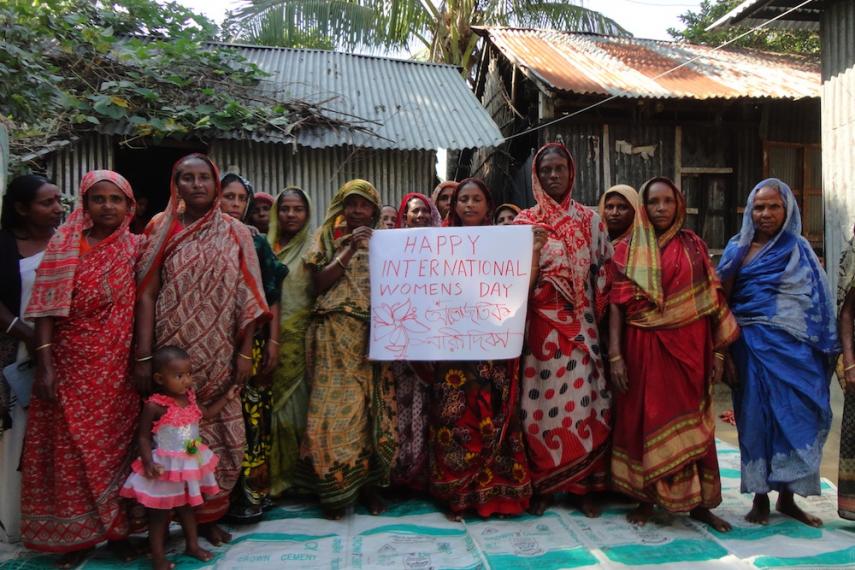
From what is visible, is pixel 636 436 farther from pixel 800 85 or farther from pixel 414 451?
pixel 800 85

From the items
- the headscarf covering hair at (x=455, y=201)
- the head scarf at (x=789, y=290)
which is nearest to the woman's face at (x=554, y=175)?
the headscarf covering hair at (x=455, y=201)

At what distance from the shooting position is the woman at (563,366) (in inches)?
123

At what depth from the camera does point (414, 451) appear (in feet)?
10.8

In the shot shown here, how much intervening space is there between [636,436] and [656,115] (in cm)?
659

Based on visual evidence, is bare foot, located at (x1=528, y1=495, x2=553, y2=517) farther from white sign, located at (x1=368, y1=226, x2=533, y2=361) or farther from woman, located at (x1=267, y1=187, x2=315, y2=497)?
woman, located at (x1=267, y1=187, x2=315, y2=497)

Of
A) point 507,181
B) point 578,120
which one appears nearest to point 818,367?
point 578,120

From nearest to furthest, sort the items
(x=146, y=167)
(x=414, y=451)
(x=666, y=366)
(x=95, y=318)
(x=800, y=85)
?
(x=95, y=318) → (x=666, y=366) → (x=414, y=451) → (x=800, y=85) → (x=146, y=167)

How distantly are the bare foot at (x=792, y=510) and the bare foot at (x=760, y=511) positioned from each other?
0.43 ft

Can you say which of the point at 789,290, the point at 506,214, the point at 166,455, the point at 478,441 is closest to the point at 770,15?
the point at 789,290

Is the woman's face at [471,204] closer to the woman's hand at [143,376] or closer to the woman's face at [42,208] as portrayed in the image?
the woman's hand at [143,376]

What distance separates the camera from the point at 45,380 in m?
2.51

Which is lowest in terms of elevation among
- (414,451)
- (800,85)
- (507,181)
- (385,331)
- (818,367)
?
(414,451)

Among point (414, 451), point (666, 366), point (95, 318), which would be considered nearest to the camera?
point (95, 318)

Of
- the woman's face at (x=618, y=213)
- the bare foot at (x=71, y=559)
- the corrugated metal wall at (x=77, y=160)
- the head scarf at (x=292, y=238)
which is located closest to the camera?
the bare foot at (x=71, y=559)
